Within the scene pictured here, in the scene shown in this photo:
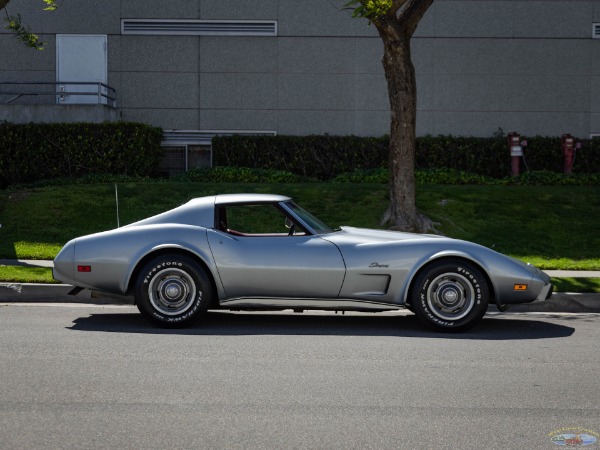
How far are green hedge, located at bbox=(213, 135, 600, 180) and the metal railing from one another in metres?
4.33

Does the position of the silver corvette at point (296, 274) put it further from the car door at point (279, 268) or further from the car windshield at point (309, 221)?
the car windshield at point (309, 221)

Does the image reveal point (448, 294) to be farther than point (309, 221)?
No

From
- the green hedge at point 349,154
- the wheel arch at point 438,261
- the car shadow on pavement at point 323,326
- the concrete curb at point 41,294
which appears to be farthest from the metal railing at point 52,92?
the wheel arch at point 438,261

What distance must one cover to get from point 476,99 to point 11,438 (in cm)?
2093

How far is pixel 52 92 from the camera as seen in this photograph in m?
23.9

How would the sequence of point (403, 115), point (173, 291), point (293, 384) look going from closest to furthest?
1. point (293, 384)
2. point (173, 291)
3. point (403, 115)

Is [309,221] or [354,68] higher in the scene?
[354,68]

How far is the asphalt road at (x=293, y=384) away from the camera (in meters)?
4.95

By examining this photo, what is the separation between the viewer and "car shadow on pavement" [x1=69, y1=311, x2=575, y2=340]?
8.31 metres

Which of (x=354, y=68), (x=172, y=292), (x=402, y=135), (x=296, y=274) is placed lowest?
(x=172, y=292)

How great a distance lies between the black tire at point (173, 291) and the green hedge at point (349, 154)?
44.4 feet

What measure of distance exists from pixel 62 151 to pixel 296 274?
44.5ft

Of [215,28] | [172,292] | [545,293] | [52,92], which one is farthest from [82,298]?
[215,28]

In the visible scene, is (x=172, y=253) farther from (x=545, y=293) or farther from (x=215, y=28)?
(x=215, y=28)
